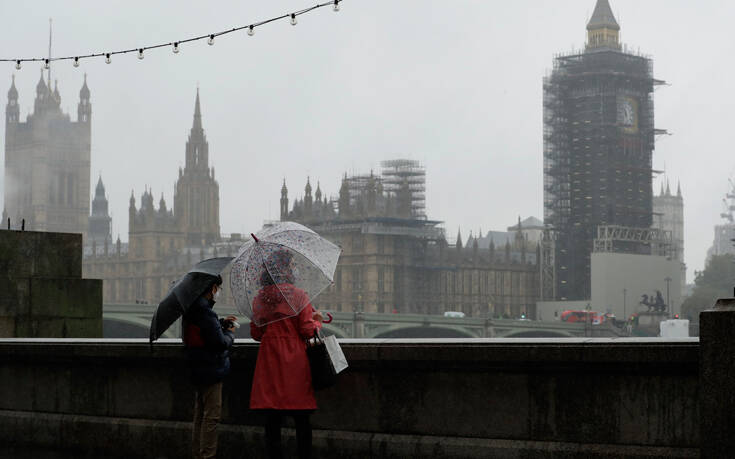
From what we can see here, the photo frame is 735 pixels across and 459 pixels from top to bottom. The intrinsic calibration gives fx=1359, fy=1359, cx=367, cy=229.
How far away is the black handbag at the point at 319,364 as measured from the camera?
722 cm

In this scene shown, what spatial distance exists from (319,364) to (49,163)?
172730 millimetres

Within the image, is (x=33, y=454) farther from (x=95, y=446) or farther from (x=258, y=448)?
(x=258, y=448)

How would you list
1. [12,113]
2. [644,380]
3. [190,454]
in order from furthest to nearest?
[12,113], [190,454], [644,380]

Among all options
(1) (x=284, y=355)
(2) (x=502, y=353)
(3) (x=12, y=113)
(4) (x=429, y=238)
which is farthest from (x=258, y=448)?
(3) (x=12, y=113)

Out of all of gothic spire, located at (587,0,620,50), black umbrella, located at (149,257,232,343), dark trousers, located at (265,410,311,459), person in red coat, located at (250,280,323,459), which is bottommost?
dark trousers, located at (265,410,311,459)

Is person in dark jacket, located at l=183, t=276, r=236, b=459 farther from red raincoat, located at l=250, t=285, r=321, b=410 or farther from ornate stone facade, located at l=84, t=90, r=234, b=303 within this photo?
ornate stone facade, located at l=84, t=90, r=234, b=303

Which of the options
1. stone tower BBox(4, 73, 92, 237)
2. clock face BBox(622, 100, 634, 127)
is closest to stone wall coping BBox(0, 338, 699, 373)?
clock face BBox(622, 100, 634, 127)

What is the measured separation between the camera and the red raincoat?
720cm

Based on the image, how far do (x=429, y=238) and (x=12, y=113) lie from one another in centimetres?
8084

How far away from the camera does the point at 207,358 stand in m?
7.70

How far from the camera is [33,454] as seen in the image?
9367 mm

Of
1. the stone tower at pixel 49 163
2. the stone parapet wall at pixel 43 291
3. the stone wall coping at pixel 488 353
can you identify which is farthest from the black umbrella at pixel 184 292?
the stone tower at pixel 49 163

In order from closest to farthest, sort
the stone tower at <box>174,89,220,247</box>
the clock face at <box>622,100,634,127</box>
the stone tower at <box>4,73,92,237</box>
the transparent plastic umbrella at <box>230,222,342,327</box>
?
the transparent plastic umbrella at <box>230,222,342,327</box>
the clock face at <box>622,100,634,127</box>
the stone tower at <box>174,89,220,247</box>
the stone tower at <box>4,73,92,237</box>

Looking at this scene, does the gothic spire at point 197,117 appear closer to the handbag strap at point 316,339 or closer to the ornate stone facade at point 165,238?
the ornate stone facade at point 165,238
